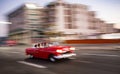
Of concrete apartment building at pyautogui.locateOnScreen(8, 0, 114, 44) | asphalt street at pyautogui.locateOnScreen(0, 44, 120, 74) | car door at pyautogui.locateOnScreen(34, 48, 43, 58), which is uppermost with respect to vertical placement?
concrete apartment building at pyautogui.locateOnScreen(8, 0, 114, 44)

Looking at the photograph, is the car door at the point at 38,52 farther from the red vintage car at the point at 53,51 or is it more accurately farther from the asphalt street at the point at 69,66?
the asphalt street at the point at 69,66

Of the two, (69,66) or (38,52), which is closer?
(69,66)

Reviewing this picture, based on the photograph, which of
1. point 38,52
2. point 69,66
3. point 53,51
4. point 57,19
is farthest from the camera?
point 57,19

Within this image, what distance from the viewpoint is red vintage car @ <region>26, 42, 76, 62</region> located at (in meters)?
13.0

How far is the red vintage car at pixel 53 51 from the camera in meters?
13.0

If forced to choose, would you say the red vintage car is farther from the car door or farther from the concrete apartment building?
the concrete apartment building

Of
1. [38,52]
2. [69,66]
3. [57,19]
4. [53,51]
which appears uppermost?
[57,19]

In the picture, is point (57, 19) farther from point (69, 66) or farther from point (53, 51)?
point (69, 66)

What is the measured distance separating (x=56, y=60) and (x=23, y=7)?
268ft

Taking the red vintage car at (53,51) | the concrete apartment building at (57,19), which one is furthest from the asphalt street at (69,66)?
the concrete apartment building at (57,19)

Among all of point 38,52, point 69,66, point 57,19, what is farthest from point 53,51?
point 57,19

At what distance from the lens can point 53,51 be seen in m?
13.2

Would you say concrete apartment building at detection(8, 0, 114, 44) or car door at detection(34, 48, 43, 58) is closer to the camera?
car door at detection(34, 48, 43, 58)

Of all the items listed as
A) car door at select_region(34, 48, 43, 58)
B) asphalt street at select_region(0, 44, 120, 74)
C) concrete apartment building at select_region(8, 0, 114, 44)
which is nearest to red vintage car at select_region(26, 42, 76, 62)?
car door at select_region(34, 48, 43, 58)
